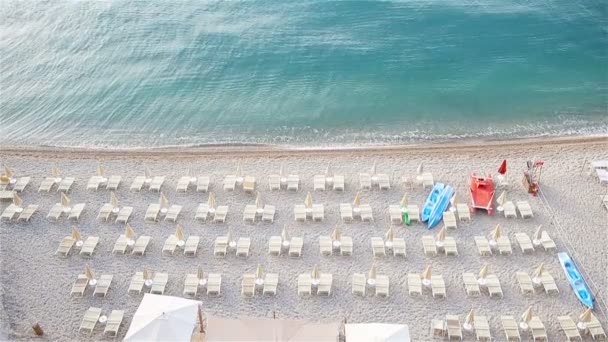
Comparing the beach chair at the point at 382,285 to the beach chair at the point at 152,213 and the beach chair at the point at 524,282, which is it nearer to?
the beach chair at the point at 524,282

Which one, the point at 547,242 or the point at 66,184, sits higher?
the point at 66,184

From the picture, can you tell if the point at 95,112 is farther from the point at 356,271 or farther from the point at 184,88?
the point at 356,271

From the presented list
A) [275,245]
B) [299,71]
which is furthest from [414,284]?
[299,71]

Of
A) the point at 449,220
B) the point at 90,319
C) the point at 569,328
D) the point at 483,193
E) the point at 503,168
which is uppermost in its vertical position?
the point at 503,168

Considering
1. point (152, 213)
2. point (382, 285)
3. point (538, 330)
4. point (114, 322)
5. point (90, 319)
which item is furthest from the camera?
point (152, 213)

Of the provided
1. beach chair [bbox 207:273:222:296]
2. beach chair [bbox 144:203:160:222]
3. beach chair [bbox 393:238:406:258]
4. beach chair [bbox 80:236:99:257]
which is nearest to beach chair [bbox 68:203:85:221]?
beach chair [bbox 80:236:99:257]

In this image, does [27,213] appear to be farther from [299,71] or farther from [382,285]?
[299,71]

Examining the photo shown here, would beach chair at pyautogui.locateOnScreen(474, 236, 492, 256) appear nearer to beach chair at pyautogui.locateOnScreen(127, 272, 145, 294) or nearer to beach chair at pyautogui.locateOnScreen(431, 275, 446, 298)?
beach chair at pyautogui.locateOnScreen(431, 275, 446, 298)
